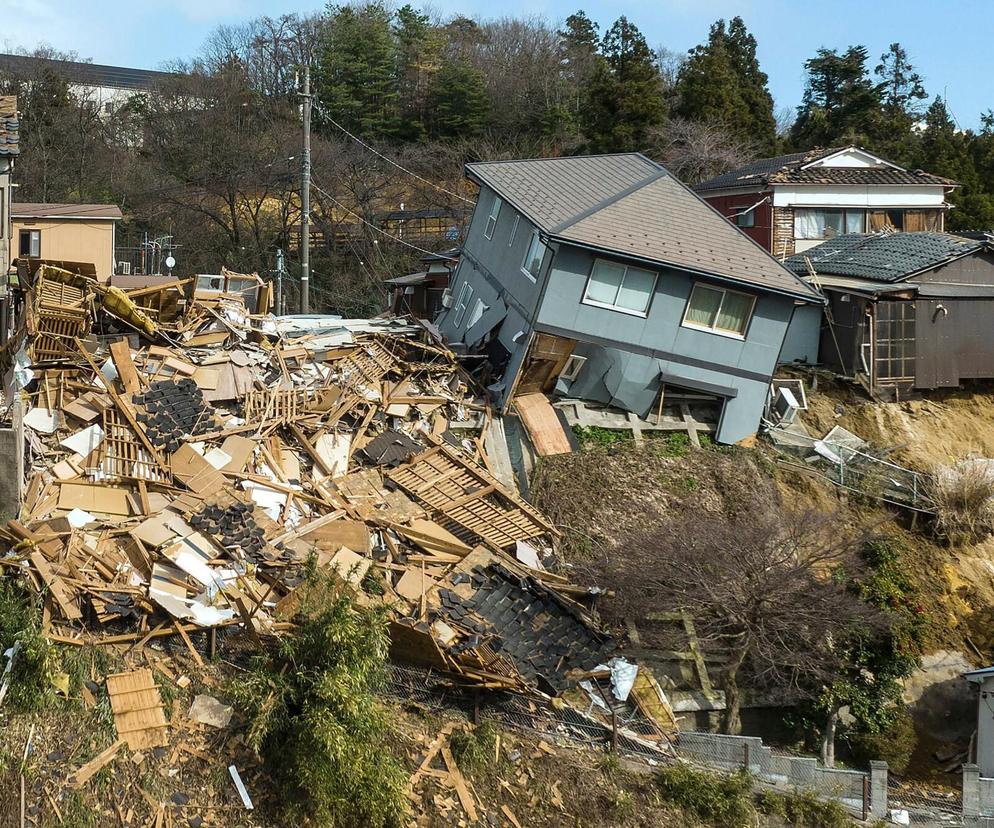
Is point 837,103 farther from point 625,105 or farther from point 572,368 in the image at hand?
point 572,368

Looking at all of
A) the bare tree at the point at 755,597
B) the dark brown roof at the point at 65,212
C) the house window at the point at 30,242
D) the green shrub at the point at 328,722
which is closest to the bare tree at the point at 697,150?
the dark brown roof at the point at 65,212

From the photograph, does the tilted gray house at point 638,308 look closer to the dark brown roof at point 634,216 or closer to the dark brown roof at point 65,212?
the dark brown roof at point 634,216

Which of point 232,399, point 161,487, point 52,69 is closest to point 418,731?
point 161,487

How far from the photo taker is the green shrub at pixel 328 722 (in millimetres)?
12656

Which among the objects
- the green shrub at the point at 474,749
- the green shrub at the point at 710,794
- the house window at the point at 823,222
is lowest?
the green shrub at the point at 710,794

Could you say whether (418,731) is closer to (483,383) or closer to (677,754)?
(677,754)

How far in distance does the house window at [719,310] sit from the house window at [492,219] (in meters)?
5.46

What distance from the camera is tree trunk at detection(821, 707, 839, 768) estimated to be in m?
16.0

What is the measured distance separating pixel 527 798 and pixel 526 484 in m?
6.78

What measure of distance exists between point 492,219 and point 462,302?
206cm

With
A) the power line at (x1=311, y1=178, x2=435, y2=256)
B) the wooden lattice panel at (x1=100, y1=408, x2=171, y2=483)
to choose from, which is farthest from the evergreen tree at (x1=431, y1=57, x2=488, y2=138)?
A: the wooden lattice panel at (x1=100, y1=408, x2=171, y2=483)

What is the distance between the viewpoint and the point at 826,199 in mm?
30016

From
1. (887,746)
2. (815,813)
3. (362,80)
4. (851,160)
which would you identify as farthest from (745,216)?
(362,80)

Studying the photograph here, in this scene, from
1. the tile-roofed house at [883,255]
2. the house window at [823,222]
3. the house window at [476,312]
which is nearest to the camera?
the house window at [476,312]
